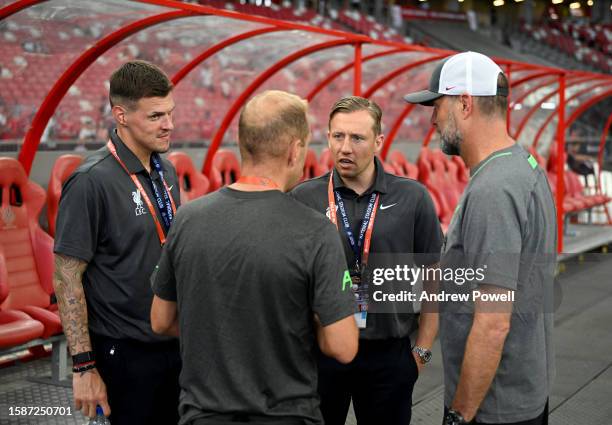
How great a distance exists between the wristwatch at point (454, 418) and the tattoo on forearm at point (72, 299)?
127 cm

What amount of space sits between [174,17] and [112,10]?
457mm

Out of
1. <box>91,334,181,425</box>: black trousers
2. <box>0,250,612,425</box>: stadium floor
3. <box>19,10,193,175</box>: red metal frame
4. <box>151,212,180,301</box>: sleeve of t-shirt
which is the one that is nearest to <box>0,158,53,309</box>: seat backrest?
<box>19,10,193,175</box>: red metal frame

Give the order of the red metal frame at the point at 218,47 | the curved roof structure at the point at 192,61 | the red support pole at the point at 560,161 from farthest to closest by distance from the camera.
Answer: the red support pole at the point at 560,161
the red metal frame at the point at 218,47
the curved roof structure at the point at 192,61

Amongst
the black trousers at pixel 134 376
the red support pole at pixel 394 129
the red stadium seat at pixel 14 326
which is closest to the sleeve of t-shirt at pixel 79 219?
the black trousers at pixel 134 376

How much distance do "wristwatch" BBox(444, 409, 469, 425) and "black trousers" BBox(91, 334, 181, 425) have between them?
1.09 m

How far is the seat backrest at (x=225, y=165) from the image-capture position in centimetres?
766

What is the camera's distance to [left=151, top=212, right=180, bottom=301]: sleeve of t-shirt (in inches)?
78.2

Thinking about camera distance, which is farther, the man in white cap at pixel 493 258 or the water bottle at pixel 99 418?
the water bottle at pixel 99 418

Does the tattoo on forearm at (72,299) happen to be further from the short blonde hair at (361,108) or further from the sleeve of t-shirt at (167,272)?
the short blonde hair at (361,108)

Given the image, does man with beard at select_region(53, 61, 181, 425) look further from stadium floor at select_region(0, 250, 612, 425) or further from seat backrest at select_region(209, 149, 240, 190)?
seat backrest at select_region(209, 149, 240, 190)

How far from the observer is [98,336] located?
2748 mm

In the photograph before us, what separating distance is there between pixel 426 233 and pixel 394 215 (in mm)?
163

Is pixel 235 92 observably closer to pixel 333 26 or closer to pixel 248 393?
pixel 248 393

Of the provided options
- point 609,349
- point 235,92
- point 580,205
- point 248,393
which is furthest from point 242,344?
point 580,205
